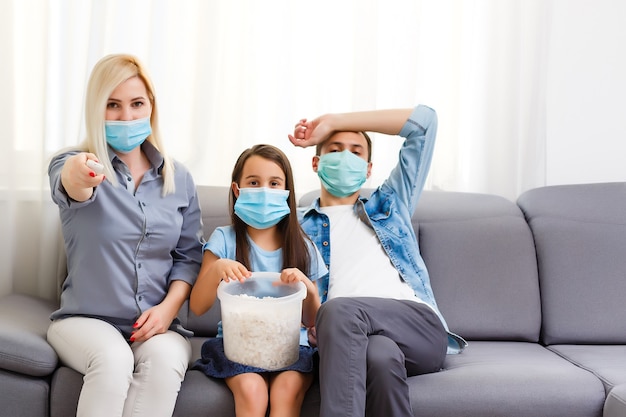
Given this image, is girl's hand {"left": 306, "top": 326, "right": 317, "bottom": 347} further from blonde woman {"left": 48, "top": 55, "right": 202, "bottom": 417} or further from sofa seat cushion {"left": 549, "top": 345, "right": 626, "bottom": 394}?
sofa seat cushion {"left": 549, "top": 345, "right": 626, "bottom": 394}

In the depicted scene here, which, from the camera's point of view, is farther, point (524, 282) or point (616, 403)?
point (524, 282)

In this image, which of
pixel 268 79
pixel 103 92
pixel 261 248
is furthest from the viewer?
pixel 268 79

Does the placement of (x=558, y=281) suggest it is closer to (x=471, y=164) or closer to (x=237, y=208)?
(x=471, y=164)

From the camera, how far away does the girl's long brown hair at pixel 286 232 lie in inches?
76.3

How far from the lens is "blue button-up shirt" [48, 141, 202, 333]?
1.84 m

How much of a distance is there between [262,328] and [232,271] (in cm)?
17

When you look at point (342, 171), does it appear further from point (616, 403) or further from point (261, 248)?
point (616, 403)

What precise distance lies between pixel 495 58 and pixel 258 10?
94 cm

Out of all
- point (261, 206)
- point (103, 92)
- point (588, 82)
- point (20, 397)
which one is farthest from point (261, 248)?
point (588, 82)

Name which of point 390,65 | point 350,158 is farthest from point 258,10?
point 350,158

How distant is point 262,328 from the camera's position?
5.51 feet

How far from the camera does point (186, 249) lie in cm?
203

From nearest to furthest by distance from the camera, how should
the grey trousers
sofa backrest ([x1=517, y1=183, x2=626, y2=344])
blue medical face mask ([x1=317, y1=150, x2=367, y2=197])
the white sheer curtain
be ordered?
the grey trousers < blue medical face mask ([x1=317, y1=150, x2=367, y2=197]) < sofa backrest ([x1=517, y1=183, x2=626, y2=344]) < the white sheer curtain

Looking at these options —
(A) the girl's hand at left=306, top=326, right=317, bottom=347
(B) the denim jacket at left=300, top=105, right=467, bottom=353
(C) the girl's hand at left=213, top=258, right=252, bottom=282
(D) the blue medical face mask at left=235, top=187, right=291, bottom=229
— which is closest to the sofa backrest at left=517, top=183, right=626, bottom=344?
(B) the denim jacket at left=300, top=105, right=467, bottom=353
